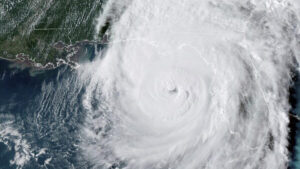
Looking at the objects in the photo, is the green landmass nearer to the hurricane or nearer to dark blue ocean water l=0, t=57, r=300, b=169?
dark blue ocean water l=0, t=57, r=300, b=169

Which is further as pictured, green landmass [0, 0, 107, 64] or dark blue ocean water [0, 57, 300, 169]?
green landmass [0, 0, 107, 64]

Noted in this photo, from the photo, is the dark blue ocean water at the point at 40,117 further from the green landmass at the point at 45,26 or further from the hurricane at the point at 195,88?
the green landmass at the point at 45,26

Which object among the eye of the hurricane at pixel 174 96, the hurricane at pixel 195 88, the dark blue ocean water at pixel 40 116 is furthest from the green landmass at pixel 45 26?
the eye of the hurricane at pixel 174 96

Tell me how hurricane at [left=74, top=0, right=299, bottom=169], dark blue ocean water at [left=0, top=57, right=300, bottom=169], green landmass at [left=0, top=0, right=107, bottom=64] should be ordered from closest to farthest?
hurricane at [left=74, top=0, right=299, bottom=169] → dark blue ocean water at [left=0, top=57, right=300, bottom=169] → green landmass at [left=0, top=0, right=107, bottom=64]

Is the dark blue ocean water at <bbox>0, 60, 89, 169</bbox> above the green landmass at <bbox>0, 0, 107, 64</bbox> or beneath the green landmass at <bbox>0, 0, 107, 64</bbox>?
beneath

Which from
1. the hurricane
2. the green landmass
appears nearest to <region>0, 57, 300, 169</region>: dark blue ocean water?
the hurricane

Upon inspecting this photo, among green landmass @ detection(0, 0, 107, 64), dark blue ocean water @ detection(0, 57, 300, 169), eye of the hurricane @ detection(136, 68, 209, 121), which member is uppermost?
green landmass @ detection(0, 0, 107, 64)

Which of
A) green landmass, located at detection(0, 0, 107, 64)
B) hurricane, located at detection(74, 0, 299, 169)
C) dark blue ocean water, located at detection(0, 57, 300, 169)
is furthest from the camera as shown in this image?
green landmass, located at detection(0, 0, 107, 64)
